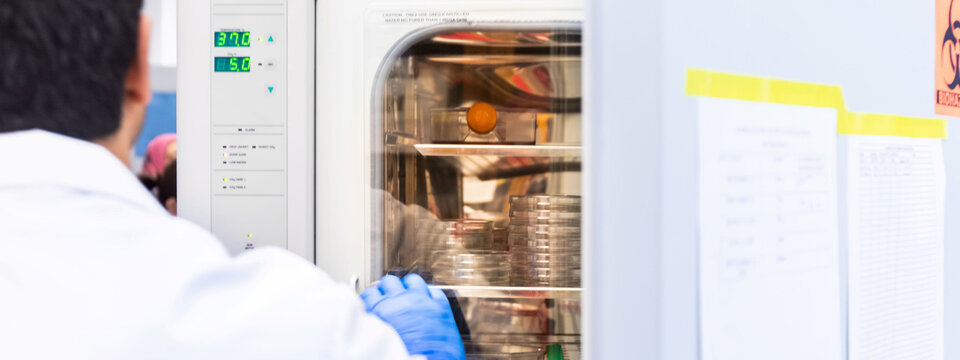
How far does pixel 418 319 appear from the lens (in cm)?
123

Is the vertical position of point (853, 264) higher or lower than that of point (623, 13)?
lower

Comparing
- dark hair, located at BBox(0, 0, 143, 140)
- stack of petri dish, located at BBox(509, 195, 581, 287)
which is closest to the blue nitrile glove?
stack of petri dish, located at BBox(509, 195, 581, 287)

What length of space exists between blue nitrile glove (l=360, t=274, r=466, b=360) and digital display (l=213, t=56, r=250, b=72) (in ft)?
1.59

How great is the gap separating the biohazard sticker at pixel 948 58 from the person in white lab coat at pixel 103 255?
750mm

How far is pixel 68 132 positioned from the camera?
2.59ft

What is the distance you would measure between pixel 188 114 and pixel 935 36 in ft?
3.96

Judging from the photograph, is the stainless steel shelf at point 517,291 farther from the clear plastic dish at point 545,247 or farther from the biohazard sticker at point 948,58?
the biohazard sticker at point 948,58

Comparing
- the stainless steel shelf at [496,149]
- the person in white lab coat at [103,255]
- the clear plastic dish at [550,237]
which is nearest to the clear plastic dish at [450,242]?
the clear plastic dish at [550,237]

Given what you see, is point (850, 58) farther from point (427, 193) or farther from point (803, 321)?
point (427, 193)

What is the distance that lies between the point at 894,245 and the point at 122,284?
824mm

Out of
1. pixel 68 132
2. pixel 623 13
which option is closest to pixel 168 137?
pixel 68 132

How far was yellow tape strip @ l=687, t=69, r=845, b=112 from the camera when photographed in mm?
617

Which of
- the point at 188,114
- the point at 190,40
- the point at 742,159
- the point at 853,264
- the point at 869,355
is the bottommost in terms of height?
the point at 869,355

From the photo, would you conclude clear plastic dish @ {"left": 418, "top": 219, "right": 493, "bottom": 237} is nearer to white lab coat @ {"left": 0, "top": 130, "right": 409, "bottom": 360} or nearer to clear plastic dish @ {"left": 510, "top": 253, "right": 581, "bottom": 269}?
clear plastic dish @ {"left": 510, "top": 253, "right": 581, "bottom": 269}
